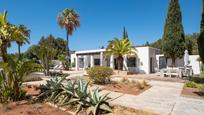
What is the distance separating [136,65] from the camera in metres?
26.7

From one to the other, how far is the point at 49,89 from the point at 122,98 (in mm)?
3454

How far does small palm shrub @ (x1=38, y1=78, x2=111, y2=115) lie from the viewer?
280 inches

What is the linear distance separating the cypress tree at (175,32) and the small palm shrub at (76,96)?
61.4ft

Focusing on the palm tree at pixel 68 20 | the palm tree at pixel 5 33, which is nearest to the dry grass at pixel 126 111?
the palm tree at pixel 5 33

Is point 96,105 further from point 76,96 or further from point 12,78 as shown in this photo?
point 12,78

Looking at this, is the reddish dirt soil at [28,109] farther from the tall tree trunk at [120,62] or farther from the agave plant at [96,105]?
the tall tree trunk at [120,62]

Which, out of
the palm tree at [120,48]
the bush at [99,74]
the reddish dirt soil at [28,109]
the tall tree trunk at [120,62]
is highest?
the palm tree at [120,48]

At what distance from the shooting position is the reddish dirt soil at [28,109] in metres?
7.05

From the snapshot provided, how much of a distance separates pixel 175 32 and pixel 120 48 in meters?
7.04

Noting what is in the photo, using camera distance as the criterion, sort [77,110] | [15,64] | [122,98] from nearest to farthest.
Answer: [77,110]
[15,64]
[122,98]

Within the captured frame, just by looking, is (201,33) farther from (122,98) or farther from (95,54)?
(95,54)

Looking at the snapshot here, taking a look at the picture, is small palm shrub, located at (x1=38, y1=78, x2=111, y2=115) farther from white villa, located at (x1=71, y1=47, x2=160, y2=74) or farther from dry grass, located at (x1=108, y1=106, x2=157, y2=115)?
white villa, located at (x1=71, y1=47, x2=160, y2=74)

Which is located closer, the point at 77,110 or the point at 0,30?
the point at 77,110

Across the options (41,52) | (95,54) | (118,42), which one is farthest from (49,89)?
(95,54)
